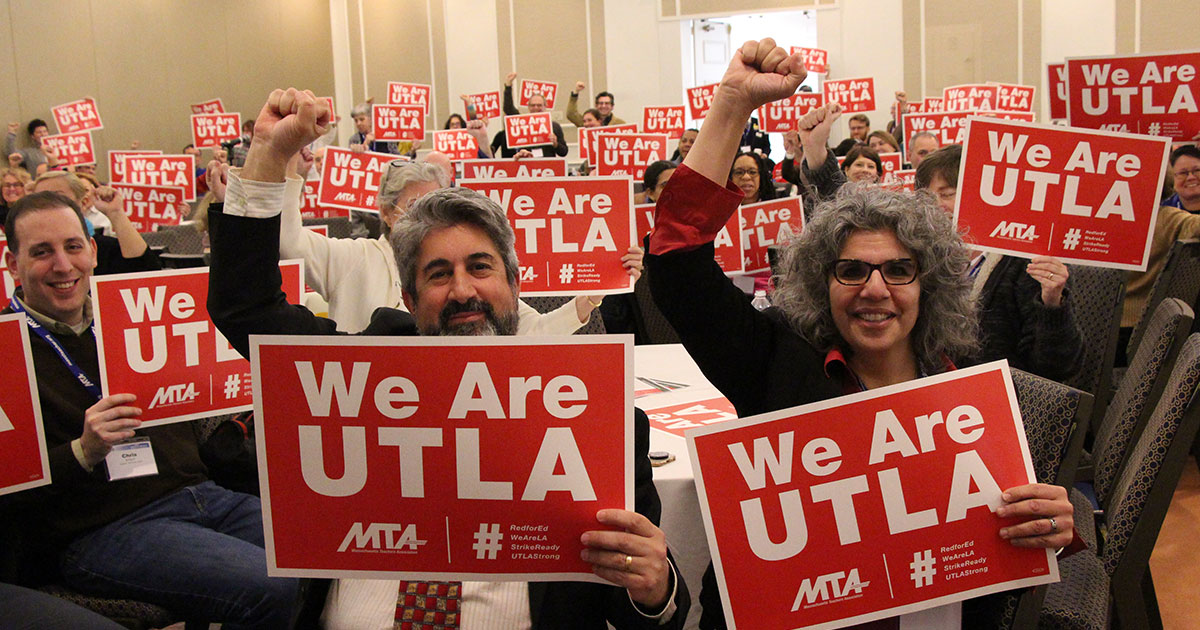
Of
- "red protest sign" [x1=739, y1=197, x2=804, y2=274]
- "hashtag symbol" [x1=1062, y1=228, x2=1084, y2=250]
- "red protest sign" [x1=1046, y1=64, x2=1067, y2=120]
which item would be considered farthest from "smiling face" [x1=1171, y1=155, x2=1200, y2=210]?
"hashtag symbol" [x1=1062, y1=228, x2=1084, y2=250]

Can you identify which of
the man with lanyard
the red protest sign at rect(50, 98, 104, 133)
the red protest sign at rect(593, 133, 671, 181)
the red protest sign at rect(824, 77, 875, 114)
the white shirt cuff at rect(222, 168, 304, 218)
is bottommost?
the man with lanyard

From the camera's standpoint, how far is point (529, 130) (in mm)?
10836

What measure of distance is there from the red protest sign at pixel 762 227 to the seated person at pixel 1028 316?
1.36 metres

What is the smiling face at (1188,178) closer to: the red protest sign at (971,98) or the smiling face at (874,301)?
the red protest sign at (971,98)

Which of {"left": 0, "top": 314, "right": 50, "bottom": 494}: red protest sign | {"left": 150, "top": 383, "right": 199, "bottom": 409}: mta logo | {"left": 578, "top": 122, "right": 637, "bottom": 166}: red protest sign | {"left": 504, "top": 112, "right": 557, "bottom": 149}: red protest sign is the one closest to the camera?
{"left": 0, "top": 314, "right": 50, "bottom": 494}: red protest sign

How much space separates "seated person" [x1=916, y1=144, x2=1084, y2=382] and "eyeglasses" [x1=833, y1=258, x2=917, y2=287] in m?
0.81

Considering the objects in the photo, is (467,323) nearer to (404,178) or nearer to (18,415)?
(18,415)

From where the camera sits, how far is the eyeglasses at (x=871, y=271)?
1.96m

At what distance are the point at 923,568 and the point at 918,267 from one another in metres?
0.66

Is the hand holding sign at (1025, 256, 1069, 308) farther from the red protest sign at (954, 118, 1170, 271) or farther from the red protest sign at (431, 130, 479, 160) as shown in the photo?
the red protest sign at (431, 130, 479, 160)

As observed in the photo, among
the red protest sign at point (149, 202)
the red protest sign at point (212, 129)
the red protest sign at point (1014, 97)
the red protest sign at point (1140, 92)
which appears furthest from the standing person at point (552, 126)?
the red protest sign at point (1140, 92)

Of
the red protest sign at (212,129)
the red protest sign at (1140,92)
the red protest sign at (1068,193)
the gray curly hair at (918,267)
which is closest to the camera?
the gray curly hair at (918,267)

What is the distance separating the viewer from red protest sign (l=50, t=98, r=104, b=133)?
36.4 feet

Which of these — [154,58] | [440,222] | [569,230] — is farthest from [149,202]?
[154,58]
